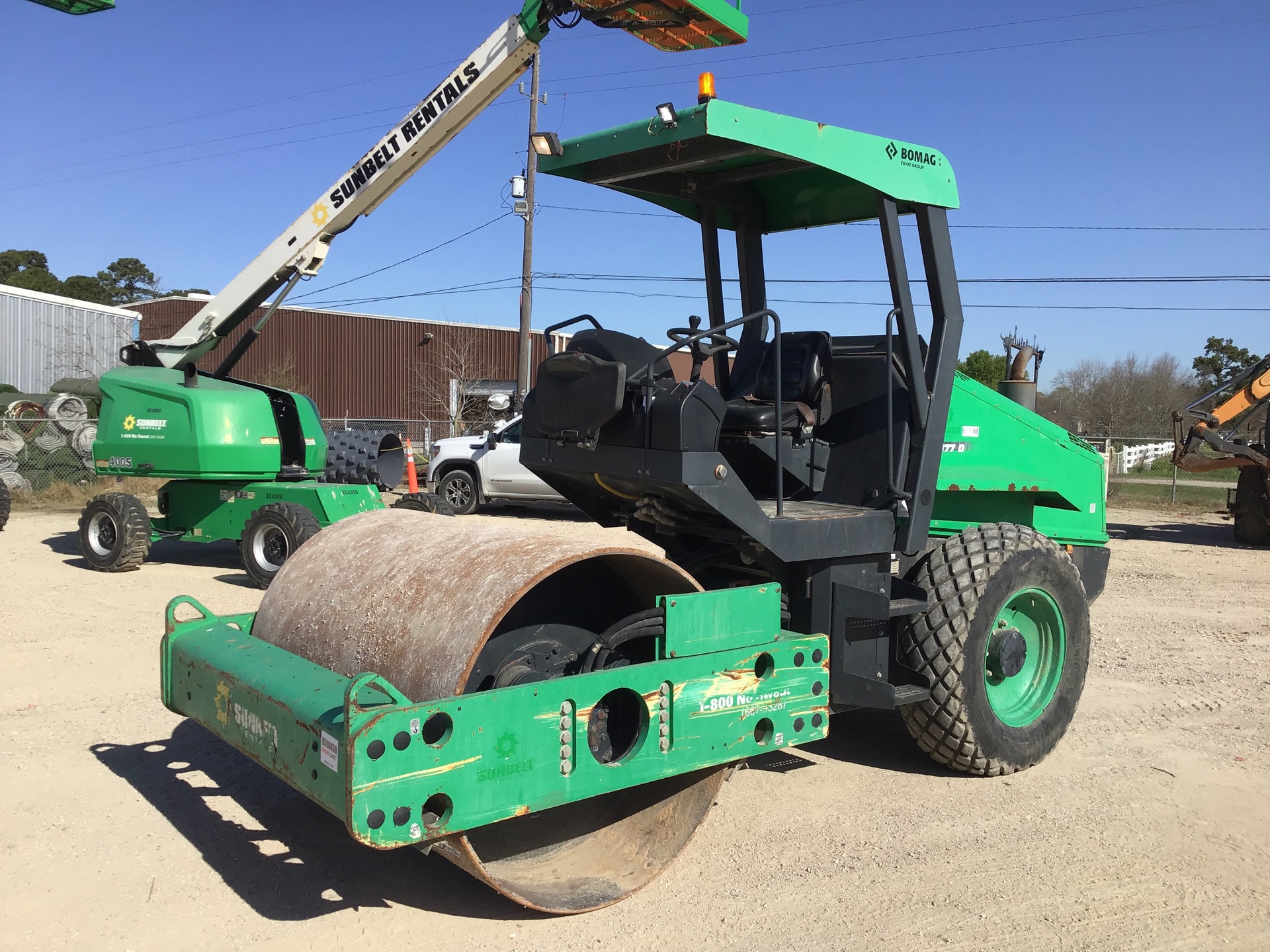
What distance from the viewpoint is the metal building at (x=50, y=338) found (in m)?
28.6

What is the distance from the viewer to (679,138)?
394 cm

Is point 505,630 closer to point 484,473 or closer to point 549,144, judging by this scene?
point 549,144

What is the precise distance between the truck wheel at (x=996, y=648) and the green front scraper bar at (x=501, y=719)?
90 centimetres

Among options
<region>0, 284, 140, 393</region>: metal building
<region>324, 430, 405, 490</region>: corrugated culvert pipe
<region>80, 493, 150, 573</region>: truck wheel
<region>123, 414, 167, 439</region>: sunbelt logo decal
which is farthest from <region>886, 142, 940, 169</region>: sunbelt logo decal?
<region>0, 284, 140, 393</region>: metal building

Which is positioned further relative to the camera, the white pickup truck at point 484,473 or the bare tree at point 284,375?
the bare tree at point 284,375

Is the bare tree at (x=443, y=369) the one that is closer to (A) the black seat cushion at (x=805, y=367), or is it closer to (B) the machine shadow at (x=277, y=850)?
(B) the machine shadow at (x=277, y=850)

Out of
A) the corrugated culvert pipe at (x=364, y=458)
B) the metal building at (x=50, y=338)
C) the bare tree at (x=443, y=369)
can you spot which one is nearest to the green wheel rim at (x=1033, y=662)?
the corrugated culvert pipe at (x=364, y=458)

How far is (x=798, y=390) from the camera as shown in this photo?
15.9ft

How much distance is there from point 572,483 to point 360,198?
742 centimetres

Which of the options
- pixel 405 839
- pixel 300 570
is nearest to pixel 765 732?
pixel 405 839

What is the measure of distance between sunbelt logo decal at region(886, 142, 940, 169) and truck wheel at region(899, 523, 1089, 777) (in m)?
1.75

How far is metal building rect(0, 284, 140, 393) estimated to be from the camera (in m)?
28.6

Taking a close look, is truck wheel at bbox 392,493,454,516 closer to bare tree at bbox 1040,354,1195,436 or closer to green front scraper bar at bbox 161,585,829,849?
green front scraper bar at bbox 161,585,829,849

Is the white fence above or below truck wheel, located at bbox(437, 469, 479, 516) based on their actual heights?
above
